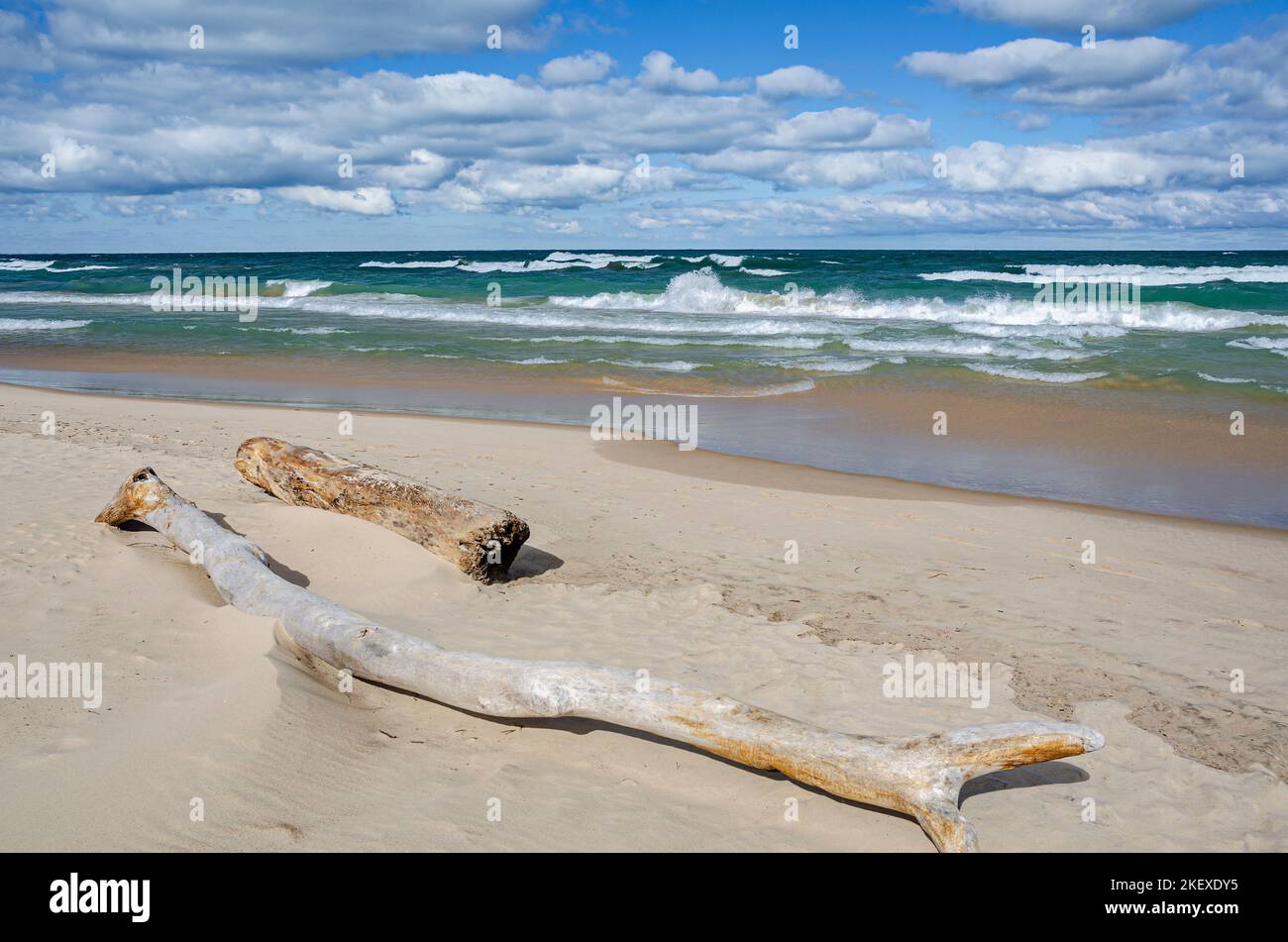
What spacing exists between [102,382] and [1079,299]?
2918 cm

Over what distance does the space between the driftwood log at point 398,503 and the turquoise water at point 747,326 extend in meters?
9.06

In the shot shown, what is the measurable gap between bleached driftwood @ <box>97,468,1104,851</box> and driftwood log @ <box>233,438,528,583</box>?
1.31 meters

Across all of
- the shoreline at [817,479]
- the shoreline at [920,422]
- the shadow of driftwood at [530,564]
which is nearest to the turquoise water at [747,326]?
the shoreline at [920,422]

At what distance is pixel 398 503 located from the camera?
20.6 ft

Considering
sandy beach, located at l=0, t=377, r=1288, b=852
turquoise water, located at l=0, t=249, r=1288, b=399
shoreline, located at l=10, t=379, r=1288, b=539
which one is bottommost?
sandy beach, located at l=0, t=377, r=1288, b=852

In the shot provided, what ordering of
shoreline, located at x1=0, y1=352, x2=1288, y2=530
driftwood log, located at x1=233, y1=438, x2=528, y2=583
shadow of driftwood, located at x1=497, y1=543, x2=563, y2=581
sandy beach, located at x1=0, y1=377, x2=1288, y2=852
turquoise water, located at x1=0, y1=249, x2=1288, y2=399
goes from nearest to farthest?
→ 1. sandy beach, located at x1=0, y1=377, x2=1288, y2=852
2. driftwood log, located at x1=233, y1=438, x2=528, y2=583
3. shadow of driftwood, located at x1=497, y1=543, x2=563, y2=581
4. shoreline, located at x1=0, y1=352, x2=1288, y2=530
5. turquoise water, located at x1=0, y1=249, x2=1288, y2=399

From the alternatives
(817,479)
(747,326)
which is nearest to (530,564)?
(817,479)

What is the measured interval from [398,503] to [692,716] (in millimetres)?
3240

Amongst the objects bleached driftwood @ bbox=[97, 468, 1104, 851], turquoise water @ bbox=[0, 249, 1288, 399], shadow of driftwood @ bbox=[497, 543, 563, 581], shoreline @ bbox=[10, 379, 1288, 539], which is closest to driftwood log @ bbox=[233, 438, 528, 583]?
shadow of driftwood @ bbox=[497, 543, 563, 581]

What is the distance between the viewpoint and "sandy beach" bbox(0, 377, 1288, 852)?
3434mm

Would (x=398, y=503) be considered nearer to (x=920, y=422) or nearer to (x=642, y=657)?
(x=642, y=657)

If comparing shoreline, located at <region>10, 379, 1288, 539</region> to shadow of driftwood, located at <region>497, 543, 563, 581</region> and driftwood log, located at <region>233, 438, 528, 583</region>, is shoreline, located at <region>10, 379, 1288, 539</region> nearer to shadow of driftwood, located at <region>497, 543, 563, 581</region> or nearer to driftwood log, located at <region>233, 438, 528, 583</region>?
shadow of driftwood, located at <region>497, 543, 563, 581</region>

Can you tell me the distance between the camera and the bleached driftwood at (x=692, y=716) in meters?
3.48

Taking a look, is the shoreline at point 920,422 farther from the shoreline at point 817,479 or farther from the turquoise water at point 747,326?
the turquoise water at point 747,326
